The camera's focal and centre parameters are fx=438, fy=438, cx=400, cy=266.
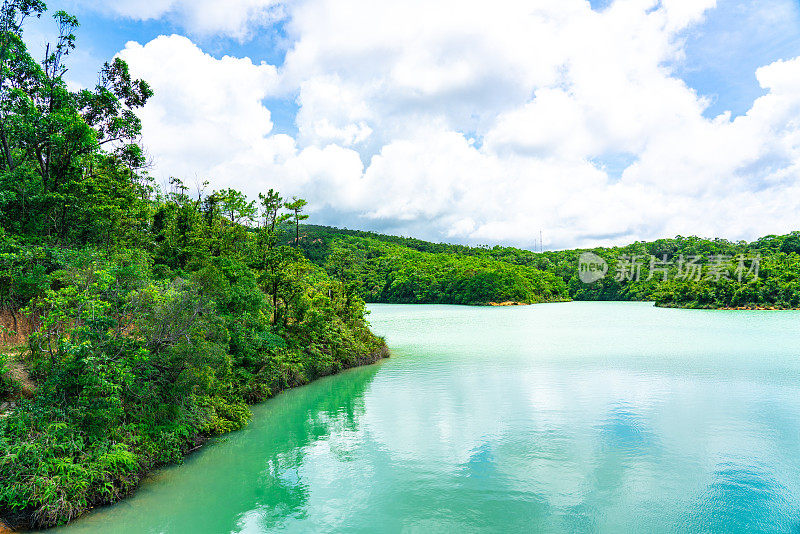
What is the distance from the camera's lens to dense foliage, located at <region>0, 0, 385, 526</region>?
Result: 8352mm

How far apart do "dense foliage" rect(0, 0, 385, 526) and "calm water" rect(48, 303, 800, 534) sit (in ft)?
3.38

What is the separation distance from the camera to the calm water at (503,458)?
334 inches

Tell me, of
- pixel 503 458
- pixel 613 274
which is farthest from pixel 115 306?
pixel 613 274

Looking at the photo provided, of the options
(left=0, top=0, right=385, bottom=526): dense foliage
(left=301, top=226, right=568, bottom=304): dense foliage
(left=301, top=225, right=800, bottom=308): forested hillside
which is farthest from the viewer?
(left=301, top=226, right=568, bottom=304): dense foliage

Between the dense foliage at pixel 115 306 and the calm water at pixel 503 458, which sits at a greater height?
the dense foliage at pixel 115 306

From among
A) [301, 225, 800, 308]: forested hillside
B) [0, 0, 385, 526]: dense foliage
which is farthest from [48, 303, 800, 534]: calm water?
[301, 225, 800, 308]: forested hillside

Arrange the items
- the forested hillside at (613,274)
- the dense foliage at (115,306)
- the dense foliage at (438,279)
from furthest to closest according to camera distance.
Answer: the dense foliage at (438,279) < the forested hillside at (613,274) < the dense foliage at (115,306)

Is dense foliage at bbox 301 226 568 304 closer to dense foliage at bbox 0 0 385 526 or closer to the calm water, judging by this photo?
dense foliage at bbox 0 0 385 526

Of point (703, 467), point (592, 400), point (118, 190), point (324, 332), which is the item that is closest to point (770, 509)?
point (703, 467)

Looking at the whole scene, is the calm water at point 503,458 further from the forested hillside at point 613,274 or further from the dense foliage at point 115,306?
the forested hillside at point 613,274

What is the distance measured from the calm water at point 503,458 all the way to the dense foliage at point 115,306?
3.38ft

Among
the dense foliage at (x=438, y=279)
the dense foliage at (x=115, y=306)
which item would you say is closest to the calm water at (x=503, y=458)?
the dense foliage at (x=115, y=306)

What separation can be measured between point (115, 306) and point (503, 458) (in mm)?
10240

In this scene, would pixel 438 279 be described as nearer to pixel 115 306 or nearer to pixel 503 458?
pixel 503 458
